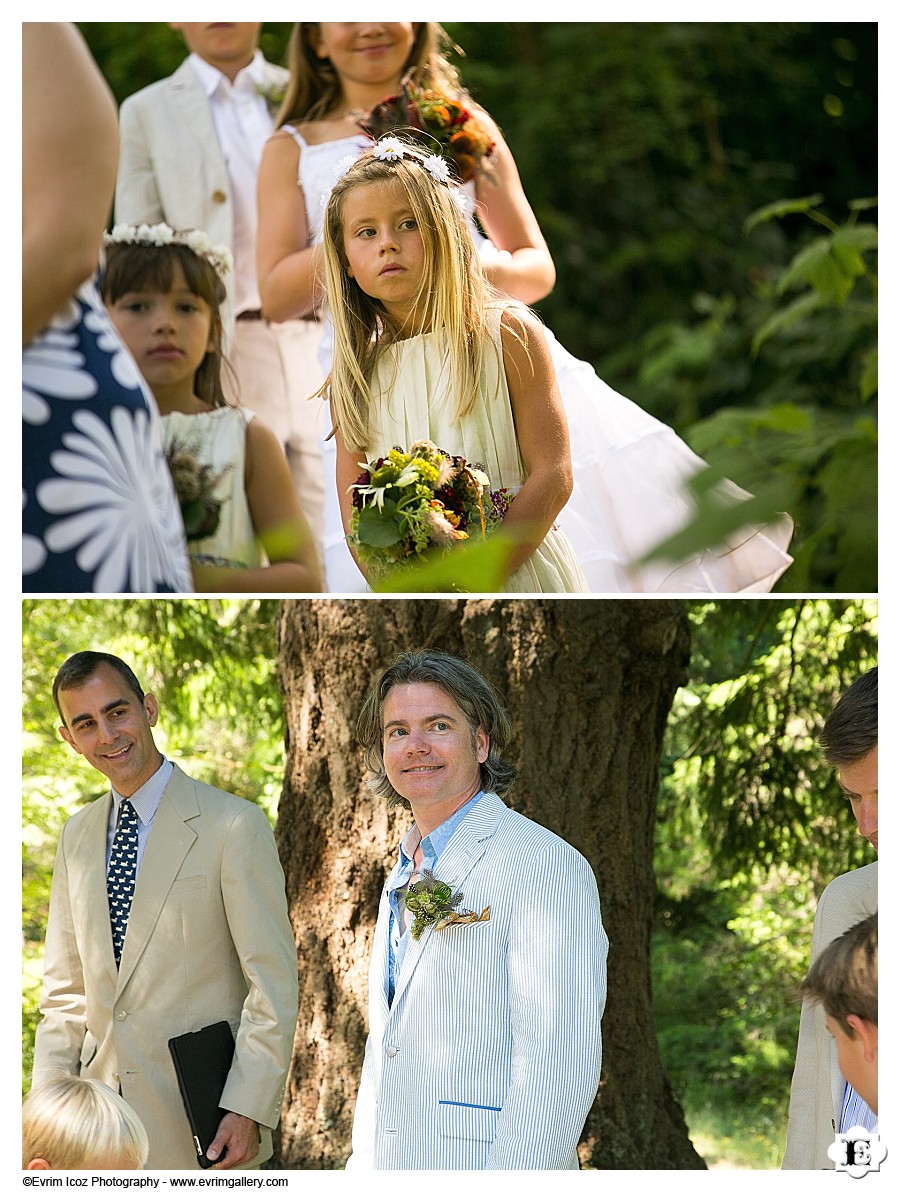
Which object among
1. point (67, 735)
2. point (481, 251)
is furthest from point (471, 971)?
point (481, 251)

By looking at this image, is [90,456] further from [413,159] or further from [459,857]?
[459,857]

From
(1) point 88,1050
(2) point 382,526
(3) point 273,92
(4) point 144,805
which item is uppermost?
(3) point 273,92

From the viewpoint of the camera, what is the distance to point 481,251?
229cm

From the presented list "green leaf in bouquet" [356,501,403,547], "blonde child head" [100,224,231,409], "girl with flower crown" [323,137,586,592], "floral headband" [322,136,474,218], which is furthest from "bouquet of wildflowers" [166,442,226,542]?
"floral headband" [322,136,474,218]

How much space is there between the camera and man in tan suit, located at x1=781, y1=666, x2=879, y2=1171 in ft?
7.37

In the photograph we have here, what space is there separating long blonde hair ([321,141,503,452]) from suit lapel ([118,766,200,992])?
0.73 meters

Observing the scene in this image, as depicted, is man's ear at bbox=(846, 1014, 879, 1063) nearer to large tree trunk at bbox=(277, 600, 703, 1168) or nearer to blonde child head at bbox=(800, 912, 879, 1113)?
blonde child head at bbox=(800, 912, 879, 1113)

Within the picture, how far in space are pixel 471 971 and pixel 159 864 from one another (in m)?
0.61

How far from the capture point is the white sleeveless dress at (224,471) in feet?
7.87
